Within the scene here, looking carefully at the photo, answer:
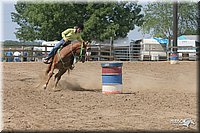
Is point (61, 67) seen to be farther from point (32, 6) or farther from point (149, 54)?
point (32, 6)

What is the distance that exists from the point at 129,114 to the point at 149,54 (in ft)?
99.3

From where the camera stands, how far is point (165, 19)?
218 feet

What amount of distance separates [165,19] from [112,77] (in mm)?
55643

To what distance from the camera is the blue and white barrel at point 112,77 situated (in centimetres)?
1227

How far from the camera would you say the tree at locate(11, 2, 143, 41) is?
156 ft

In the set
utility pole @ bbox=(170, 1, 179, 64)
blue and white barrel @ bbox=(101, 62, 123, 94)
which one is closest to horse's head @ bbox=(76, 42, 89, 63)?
blue and white barrel @ bbox=(101, 62, 123, 94)

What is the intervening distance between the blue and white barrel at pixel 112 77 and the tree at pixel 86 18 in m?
35.2

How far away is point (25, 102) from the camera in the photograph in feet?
32.9

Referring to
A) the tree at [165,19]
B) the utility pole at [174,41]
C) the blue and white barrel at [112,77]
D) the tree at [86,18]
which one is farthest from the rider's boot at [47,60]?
the tree at [165,19]

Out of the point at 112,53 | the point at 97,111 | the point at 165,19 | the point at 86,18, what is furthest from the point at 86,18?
the point at 97,111

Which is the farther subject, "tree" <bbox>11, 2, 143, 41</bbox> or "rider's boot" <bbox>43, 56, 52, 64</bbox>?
"tree" <bbox>11, 2, 143, 41</bbox>

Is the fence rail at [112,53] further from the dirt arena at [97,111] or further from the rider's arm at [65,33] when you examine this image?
the dirt arena at [97,111]

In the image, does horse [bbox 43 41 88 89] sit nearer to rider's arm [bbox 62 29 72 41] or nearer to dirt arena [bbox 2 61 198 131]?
rider's arm [bbox 62 29 72 41]

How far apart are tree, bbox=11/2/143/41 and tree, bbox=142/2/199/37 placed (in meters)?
14.0
